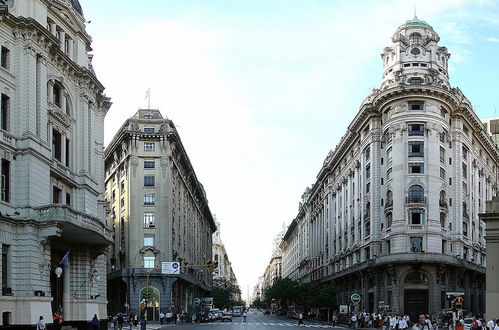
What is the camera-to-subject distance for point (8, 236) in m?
42.6

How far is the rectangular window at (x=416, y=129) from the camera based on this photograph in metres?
86.6

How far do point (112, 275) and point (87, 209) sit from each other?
4463 centimetres

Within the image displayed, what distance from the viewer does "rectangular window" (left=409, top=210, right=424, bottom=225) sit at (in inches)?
3356

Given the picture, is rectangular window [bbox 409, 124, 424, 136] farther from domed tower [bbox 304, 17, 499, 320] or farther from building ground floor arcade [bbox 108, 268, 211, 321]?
building ground floor arcade [bbox 108, 268, 211, 321]

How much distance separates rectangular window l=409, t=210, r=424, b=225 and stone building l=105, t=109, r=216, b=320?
1151 inches

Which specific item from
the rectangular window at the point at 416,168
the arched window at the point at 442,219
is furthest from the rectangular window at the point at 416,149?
the arched window at the point at 442,219

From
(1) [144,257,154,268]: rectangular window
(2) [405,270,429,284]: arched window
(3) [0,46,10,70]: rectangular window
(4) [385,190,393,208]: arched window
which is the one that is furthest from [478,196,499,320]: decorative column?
(1) [144,257,154,268]: rectangular window

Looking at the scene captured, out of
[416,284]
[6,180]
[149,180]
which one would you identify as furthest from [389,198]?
[6,180]

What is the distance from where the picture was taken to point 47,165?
155ft

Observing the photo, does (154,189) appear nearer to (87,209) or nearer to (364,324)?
(364,324)

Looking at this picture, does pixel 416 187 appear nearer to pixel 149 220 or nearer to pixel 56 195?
pixel 149 220

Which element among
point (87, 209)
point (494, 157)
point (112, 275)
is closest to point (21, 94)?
point (87, 209)

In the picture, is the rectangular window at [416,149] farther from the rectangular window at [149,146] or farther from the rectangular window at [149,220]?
the rectangular window at [149,220]

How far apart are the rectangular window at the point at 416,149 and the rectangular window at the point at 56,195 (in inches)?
1849
